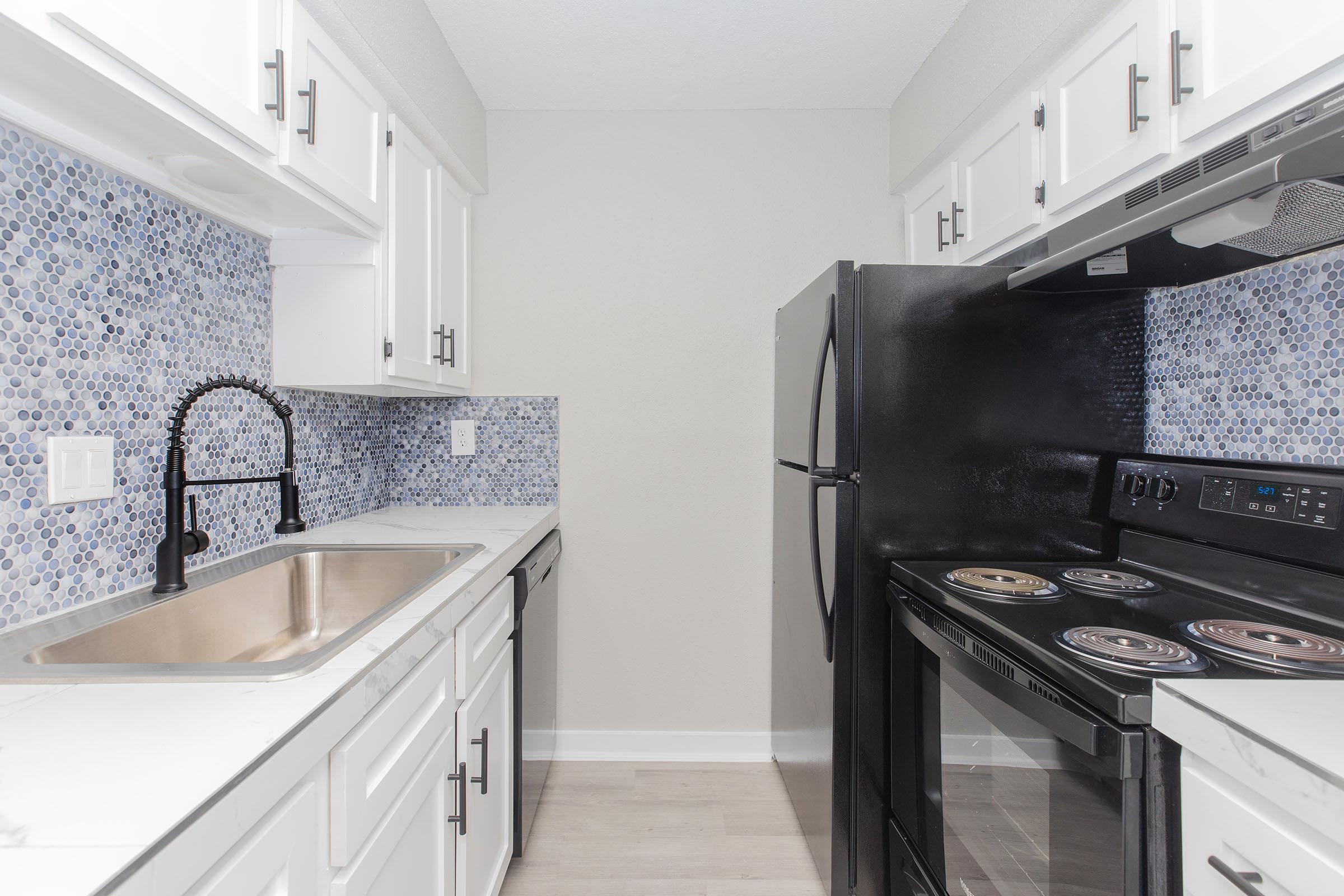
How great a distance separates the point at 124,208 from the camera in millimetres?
1248

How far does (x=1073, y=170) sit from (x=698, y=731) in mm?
2176

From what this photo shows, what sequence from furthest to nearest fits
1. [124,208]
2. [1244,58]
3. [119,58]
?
[124,208] → [1244,58] → [119,58]

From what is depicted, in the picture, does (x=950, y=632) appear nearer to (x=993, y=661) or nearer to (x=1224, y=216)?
(x=993, y=661)

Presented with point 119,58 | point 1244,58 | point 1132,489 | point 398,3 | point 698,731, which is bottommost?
point 698,731

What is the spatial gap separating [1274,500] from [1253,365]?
31 cm

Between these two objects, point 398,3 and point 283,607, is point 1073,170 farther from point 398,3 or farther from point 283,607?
point 283,607

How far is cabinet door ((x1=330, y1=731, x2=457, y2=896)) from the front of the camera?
89 centimetres

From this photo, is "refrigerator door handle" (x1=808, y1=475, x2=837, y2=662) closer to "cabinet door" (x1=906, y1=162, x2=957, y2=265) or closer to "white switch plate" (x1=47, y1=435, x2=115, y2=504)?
"cabinet door" (x1=906, y1=162, x2=957, y2=265)

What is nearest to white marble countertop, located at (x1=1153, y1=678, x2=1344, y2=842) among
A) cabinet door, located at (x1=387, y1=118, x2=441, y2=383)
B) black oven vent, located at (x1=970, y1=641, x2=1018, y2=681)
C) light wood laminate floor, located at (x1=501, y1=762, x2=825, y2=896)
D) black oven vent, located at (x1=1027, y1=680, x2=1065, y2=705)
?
black oven vent, located at (x1=1027, y1=680, x2=1065, y2=705)

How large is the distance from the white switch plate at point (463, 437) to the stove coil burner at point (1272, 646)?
219 cm

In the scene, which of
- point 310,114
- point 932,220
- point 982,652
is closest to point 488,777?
point 982,652

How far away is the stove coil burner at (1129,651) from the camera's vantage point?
89 centimetres

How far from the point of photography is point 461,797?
1311mm

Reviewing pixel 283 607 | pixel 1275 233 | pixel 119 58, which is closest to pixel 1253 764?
pixel 1275 233
